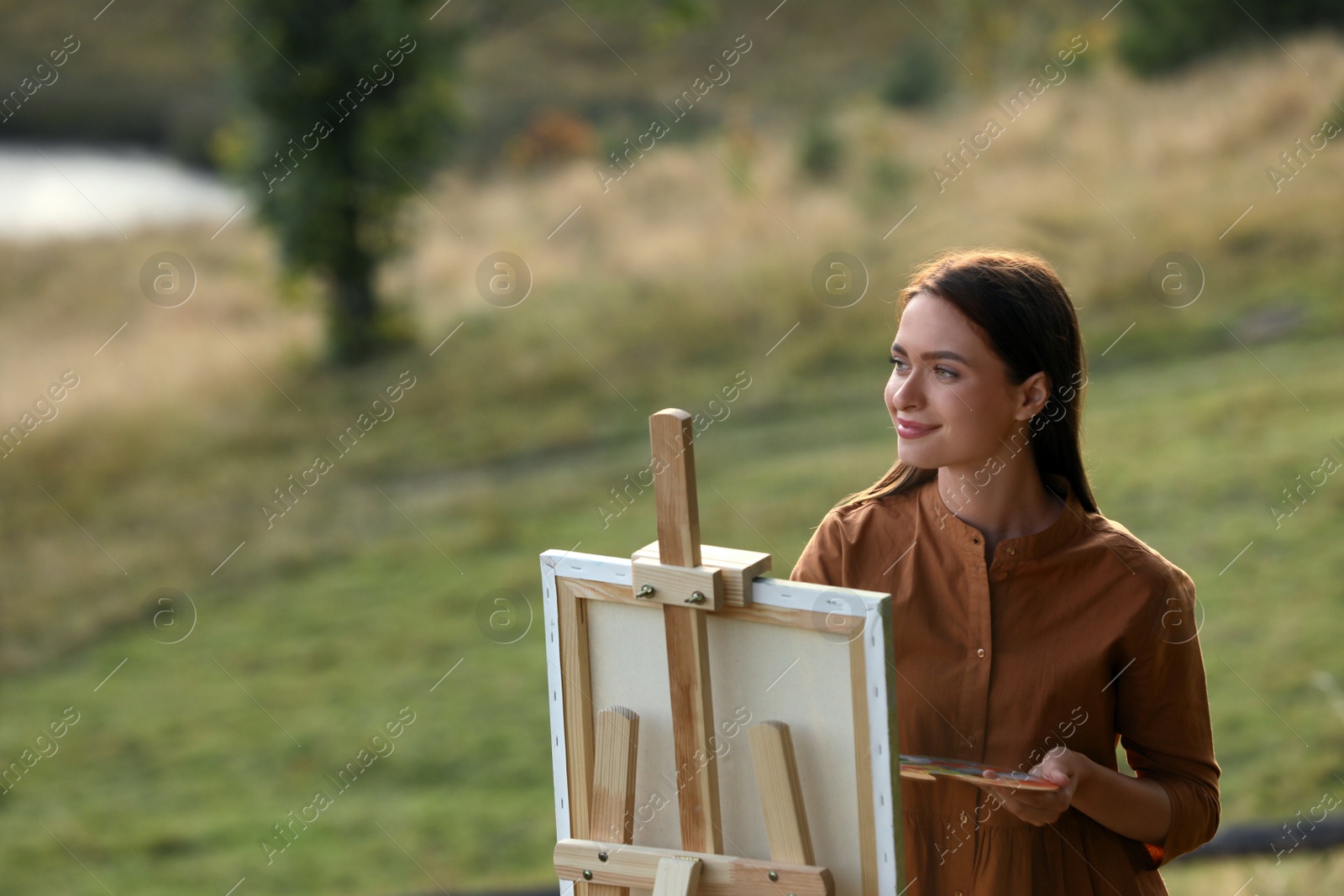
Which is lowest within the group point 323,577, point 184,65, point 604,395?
point 323,577

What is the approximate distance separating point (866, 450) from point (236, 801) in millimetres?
4390

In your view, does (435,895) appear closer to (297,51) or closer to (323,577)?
(323,577)

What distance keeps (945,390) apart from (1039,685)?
447 mm

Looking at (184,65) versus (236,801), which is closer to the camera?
(236,801)

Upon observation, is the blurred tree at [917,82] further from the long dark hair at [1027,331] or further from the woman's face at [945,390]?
the woman's face at [945,390]

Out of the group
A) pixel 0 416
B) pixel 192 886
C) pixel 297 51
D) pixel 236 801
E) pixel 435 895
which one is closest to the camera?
pixel 435 895

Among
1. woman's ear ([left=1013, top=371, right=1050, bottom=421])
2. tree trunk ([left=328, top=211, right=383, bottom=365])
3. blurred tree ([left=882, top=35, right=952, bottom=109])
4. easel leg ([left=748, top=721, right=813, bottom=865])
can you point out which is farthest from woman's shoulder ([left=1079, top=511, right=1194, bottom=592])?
blurred tree ([left=882, top=35, right=952, bottom=109])

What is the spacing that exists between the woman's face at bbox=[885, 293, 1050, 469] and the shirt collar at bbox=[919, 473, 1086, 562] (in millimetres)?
122

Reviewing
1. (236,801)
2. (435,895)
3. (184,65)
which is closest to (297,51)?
(236,801)

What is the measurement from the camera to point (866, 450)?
352 inches

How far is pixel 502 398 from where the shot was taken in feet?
35.4

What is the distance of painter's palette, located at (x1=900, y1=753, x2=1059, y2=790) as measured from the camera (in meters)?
1.85

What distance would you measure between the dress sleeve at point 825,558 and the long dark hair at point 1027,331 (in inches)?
2.9

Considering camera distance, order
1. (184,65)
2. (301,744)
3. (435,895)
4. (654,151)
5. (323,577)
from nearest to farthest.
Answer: (435,895)
(301,744)
(323,577)
(654,151)
(184,65)
